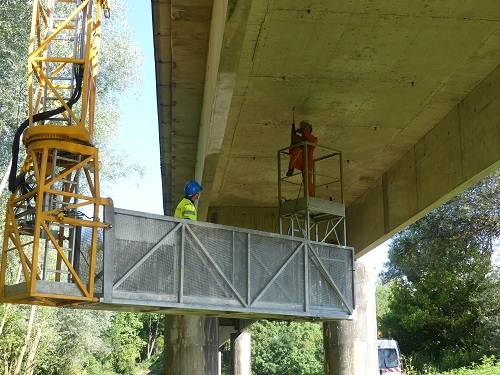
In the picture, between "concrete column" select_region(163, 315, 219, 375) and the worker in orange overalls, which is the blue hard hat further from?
"concrete column" select_region(163, 315, 219, 375)

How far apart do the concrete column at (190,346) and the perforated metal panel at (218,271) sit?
31.0 ft

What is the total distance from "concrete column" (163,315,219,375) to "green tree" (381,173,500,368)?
2356cm

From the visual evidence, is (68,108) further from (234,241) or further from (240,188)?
(240,188)

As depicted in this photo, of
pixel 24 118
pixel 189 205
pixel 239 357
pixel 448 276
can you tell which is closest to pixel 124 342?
pixel 239 357

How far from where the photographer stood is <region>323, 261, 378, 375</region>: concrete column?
73.0 ft

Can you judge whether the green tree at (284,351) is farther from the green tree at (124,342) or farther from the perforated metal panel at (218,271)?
the perforated metal panel at (218,271)

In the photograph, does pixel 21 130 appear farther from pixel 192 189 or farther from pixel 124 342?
pixel 124 342

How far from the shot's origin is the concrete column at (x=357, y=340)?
22.3 metres

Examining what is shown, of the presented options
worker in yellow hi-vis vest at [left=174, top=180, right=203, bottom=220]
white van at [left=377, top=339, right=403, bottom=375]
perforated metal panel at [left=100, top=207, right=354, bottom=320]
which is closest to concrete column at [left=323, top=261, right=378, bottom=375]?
perforated metal panel at [left=100, top=207, right=354, bottom=320]

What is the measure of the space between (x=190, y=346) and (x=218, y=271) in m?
11.1

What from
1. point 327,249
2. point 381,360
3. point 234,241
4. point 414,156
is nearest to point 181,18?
point 234,241

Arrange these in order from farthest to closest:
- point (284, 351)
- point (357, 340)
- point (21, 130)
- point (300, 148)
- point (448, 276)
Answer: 1. point (284, 351)
2. point (448, 276)
3. point (357, 340)
4. point (300, 148)
5. point (21, 130)

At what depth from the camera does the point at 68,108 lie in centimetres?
1452

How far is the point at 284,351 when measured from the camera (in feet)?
244
